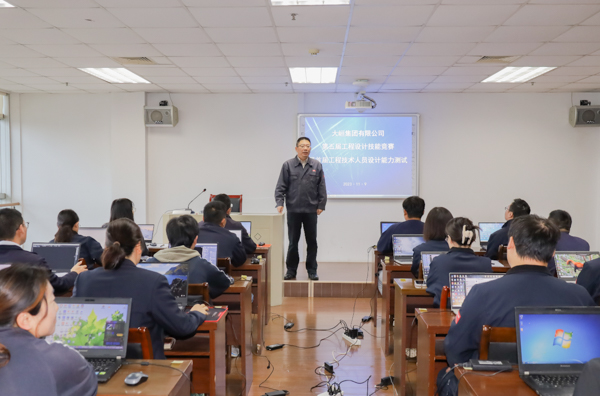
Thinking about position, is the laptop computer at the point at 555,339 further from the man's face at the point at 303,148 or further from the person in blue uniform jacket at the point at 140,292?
the man's face at the point at 303,148

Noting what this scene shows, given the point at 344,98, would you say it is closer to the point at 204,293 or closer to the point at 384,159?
the point at 384,159

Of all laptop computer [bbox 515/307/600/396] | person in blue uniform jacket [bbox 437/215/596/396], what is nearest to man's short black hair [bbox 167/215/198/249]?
person in blue uniform jacket [bbox 437/215/596/396]

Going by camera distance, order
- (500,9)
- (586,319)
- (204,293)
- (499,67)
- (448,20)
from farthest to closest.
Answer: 1. (499,67)
2. (448,20)
3. (500,9)
4. (204,293)
5. (586,319)

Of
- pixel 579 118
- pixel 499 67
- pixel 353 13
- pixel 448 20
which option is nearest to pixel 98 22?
pixel 353 13

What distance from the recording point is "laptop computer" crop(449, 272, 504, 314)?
8.11 feet

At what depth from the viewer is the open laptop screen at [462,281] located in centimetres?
247

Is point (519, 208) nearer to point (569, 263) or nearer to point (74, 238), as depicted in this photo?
point (569, 263)

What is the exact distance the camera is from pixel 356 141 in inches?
284

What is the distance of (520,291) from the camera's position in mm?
1854

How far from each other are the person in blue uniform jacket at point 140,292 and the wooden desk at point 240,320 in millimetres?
925

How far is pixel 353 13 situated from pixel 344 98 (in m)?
3.60

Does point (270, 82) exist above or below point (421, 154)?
above

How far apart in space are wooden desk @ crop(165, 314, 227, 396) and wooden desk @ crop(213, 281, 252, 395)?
1.68 ft

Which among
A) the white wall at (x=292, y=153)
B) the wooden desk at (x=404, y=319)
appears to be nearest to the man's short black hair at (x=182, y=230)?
the wooden desk at (x=404, y=319)
